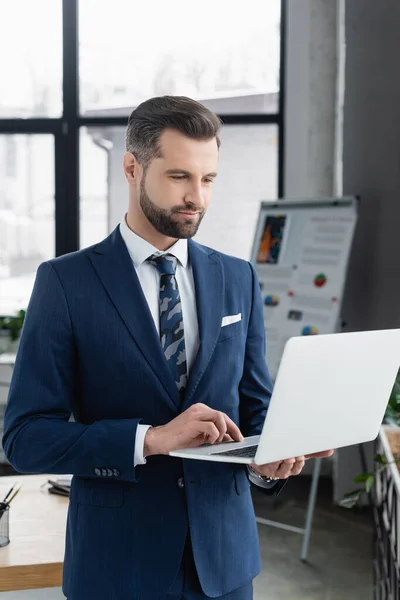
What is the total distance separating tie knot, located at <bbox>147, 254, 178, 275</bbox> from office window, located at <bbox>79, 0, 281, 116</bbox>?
13.6 ft

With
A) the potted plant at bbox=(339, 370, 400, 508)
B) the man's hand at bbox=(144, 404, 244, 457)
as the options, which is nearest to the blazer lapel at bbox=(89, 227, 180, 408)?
the man's hand at bbox=(144, 404, 244, 457)

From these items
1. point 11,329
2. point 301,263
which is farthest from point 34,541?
point 11,329

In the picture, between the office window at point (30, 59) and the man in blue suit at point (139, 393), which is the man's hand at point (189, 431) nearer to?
the man in blue suit at point (139, 393)

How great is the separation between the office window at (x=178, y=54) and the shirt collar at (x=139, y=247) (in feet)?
13.5

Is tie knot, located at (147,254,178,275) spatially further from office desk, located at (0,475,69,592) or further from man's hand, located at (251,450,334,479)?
office desk, located at (0,475,69,592)

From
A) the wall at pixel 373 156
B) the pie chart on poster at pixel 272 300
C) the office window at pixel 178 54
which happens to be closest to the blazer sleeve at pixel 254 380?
the wall at pixel 373 156

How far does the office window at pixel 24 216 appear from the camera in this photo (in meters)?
5.45

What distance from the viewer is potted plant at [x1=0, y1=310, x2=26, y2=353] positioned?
5.19 metres

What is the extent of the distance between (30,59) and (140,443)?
478 centimetres

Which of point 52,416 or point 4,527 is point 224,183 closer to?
point 4,527

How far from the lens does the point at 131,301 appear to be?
4.25 feet

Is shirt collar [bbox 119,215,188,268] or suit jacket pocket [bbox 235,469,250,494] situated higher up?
shirt collar [bbox 119,215,188,268]

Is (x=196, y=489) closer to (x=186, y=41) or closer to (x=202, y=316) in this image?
(x=202, y=316)

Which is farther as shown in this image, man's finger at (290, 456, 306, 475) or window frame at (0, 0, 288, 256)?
window frame at (0, 0, 288, 256)
